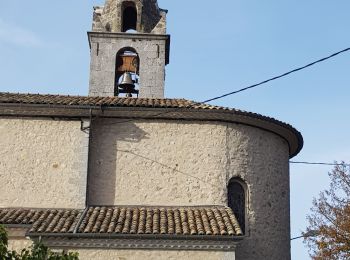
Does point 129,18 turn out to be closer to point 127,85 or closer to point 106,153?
point 127,85

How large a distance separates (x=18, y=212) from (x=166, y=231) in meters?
4.04

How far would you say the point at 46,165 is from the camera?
1584 centimetres

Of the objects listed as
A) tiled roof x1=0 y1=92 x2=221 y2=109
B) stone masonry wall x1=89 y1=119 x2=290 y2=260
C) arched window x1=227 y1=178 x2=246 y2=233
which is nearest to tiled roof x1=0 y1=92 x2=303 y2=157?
tiled roof x1=0 y1=92 x2=221 y2=109

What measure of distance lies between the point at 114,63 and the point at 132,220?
7.44 meters

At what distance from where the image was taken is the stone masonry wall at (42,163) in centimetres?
1553

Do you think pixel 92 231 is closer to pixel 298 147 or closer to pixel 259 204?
pixel 259 204

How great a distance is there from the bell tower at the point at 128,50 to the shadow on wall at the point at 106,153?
367cm

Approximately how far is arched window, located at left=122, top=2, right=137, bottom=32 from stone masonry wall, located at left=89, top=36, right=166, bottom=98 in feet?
3.55

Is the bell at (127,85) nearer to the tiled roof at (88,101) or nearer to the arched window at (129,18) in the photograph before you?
the arched window at (129,18)

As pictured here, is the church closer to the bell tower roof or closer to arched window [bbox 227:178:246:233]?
arched window [bbox 227:178:246:233]

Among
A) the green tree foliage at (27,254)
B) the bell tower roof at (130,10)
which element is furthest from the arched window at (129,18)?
the green tree foliage at (27,254)

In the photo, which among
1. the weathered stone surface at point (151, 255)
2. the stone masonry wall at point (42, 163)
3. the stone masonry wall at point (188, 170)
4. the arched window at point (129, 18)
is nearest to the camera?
the weathered stone surface at point (151, 255)

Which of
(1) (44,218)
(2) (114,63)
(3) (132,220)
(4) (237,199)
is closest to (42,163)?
(1) (44,218)

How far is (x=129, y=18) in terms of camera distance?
21.8m
